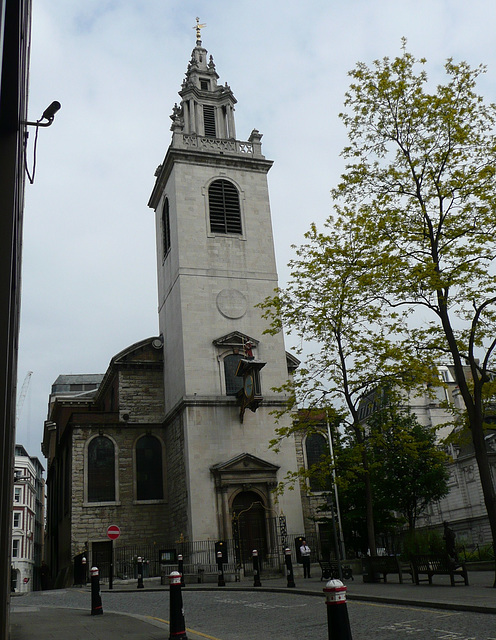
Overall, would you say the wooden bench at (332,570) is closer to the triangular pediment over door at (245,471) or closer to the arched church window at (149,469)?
the triangular pediment over door at (245,471)

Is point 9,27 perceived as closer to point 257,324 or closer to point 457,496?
point 257,324

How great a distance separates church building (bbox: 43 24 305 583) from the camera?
32.2 meters

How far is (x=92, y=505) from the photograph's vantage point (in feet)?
111

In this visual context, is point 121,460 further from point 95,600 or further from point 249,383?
point 95,600

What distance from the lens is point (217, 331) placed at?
3522 cm

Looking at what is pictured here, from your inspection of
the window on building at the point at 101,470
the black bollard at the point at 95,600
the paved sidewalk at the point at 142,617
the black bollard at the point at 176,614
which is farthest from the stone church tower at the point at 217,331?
the black bollard at the point at 176,614

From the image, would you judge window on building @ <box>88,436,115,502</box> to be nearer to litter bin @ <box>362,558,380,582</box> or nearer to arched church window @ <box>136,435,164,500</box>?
arched church window @ <box>136,435,164,500</box>

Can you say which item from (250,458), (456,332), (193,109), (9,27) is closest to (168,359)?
(250,458)

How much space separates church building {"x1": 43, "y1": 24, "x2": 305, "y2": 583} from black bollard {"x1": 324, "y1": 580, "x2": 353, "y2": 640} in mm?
26335

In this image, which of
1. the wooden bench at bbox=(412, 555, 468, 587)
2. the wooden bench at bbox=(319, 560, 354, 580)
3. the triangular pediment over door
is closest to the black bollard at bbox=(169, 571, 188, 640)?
the wooden bench at bbox=(412, 555, 468, 587)

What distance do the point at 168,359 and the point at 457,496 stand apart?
1101 inches

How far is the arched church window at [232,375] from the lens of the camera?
3437 cm

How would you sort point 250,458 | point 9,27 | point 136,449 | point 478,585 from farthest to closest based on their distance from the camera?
point 136,449 → point 250,458 → point 478,585 → point 9,27

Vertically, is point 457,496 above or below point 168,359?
below
